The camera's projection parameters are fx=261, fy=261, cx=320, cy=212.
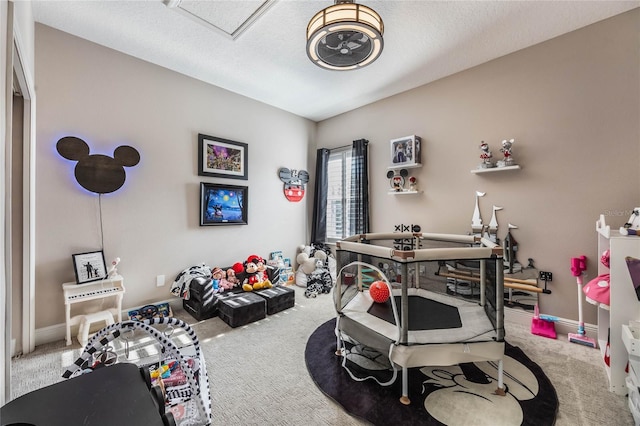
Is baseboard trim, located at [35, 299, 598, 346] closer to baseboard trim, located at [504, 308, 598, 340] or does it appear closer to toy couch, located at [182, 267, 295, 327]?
baseboard trim, located at [504, 308, 598, 340]

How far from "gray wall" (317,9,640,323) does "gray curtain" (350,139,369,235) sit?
784 mm

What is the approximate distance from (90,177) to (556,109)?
4.41 meters

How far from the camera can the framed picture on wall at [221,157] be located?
321cm

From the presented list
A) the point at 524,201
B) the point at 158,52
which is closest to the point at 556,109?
the point at 524,201

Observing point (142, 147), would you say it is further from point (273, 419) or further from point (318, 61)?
point (273, 419)

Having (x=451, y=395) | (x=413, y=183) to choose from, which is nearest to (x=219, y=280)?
(x=451, y=395)

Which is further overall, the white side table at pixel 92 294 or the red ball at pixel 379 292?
the white side table at pixel 92 294

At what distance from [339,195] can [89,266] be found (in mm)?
3206

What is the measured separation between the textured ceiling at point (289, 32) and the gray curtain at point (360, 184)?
944mm

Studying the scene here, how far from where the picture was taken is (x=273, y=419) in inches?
57.5

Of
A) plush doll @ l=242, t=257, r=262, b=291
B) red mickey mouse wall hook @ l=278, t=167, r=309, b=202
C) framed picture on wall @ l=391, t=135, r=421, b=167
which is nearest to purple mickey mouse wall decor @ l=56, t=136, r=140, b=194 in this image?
plush doll @ l=242, t=257, r=262, b=291

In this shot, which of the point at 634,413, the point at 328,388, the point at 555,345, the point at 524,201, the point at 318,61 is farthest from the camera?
the point at 524,201

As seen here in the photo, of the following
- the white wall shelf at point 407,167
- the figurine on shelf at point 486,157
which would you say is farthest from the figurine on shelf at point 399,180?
the figurine on shelf at point 486,157

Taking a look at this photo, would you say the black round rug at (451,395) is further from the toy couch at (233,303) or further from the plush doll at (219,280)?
the plush doll at (219,280)
